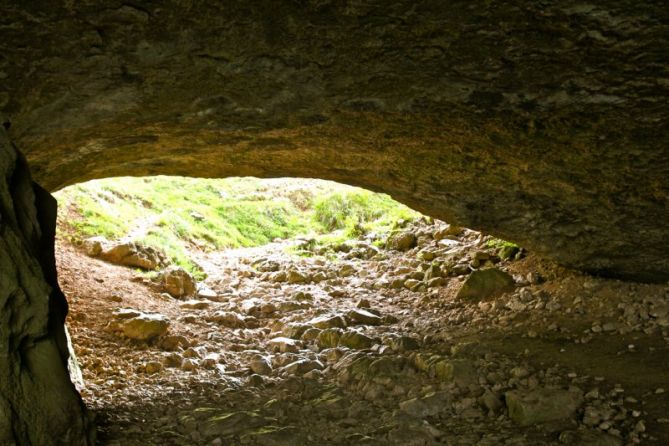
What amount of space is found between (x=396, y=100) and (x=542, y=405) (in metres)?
2.53

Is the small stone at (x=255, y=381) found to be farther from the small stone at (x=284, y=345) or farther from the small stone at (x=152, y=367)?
the small stone at (x=152, y=367)

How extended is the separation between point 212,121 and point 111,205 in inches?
323

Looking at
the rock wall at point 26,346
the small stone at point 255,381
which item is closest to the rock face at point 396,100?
the rock wall at point 26,346

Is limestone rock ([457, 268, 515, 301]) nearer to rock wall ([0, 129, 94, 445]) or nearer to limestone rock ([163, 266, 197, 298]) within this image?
limestone rock ([163, 266, 197, 298])

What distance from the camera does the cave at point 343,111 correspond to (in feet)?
10.0

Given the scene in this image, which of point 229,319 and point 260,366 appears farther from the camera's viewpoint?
point 229,319

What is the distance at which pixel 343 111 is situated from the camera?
4371 mm

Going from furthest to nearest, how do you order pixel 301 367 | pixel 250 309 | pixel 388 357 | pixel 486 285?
pixel 250 309 → pixel 486 285 → pixel 301 367 → pixel 388 357

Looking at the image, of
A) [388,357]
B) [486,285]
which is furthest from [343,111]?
[486,285]

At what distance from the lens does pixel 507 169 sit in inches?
194

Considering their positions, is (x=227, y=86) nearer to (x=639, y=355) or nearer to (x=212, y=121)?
(x=212, y=121)

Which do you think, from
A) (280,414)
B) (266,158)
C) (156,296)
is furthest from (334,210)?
(280,414)

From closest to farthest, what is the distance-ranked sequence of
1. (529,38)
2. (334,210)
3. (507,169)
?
(529,38), (507,169), (334,210)

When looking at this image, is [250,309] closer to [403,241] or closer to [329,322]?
[329,322]
